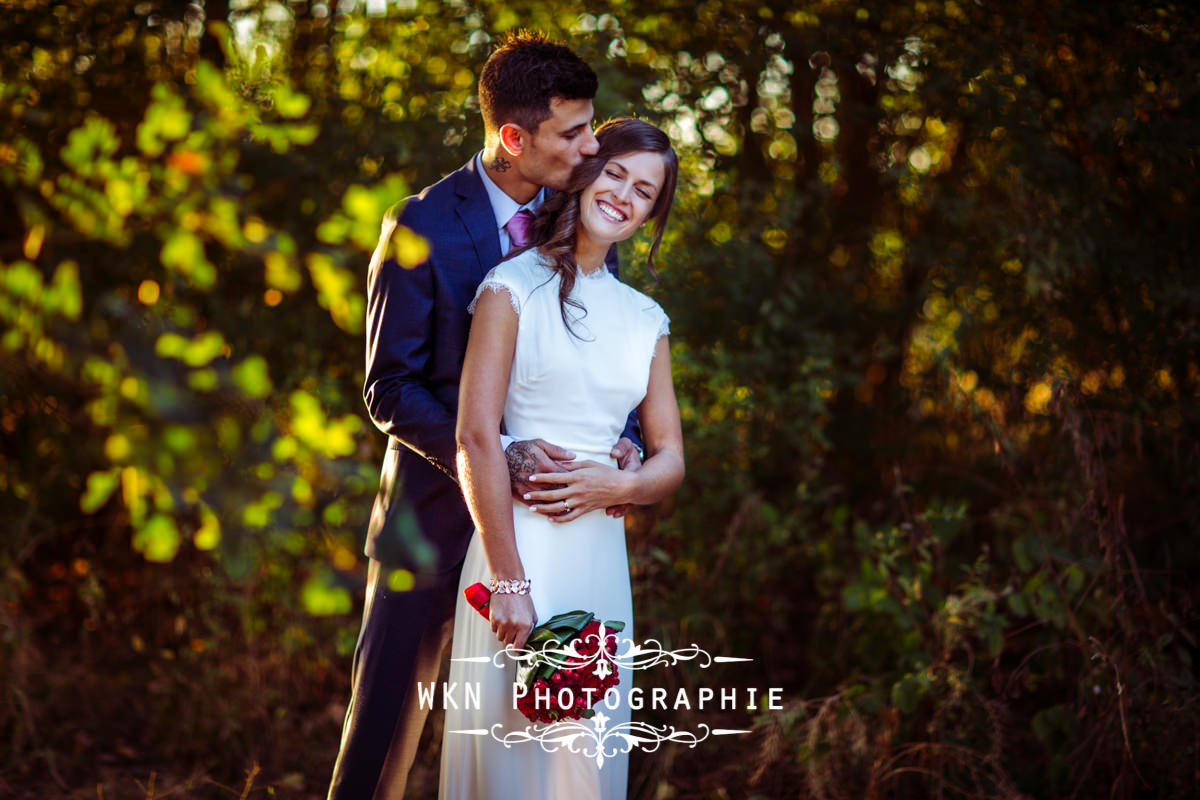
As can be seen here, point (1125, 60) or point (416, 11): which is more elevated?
point (416, 11)

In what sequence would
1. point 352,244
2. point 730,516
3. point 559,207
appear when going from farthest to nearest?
point 730,516 < point 352,244 < point 559,207

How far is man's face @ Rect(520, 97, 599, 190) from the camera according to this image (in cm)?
212

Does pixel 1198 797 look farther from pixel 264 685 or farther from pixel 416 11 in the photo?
pixel 416 11

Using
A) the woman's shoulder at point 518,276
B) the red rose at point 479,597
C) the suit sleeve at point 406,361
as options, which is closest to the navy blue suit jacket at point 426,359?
the suit sleeve at point 406,361

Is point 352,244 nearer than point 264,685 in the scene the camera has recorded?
Yes

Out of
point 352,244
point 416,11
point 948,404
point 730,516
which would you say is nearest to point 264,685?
point 352,244

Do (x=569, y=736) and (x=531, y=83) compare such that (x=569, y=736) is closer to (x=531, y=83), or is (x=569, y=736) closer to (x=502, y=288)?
(x=502, y=288)

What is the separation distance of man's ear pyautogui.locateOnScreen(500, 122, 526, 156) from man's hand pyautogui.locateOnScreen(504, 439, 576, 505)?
26.5 inches

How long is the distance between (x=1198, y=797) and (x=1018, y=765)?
1.82ft

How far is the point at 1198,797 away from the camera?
115 inches

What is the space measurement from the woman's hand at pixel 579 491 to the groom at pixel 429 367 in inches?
3.7

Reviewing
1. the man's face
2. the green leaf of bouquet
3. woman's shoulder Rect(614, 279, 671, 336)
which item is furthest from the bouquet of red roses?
the man's face

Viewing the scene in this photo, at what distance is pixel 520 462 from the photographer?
1.97 meters

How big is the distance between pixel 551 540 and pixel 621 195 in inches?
29.2
